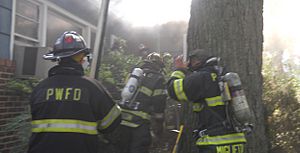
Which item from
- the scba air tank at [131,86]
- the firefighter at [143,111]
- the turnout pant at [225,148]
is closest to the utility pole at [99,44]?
the scba air tank at [131,86]

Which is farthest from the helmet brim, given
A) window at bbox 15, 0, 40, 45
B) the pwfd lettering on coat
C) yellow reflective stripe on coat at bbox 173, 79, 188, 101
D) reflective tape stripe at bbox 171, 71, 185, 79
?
window at bbox 15, 0, 40, 45

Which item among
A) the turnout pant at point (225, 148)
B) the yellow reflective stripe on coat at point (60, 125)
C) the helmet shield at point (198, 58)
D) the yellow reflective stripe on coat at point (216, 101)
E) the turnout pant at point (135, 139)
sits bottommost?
the turnout pant at point (135, 139)

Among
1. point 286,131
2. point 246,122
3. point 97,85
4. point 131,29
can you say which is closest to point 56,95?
point 97,85

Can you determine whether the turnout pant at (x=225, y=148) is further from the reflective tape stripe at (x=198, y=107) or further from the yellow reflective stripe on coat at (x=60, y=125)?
the yellow reflective stripe on coat at (x=60, y=125)

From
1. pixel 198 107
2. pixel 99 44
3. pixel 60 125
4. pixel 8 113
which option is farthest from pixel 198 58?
pixel 8 113

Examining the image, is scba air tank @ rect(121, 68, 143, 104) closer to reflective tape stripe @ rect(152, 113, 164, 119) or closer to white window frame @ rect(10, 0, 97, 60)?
reflective tape stripe @ rect(152, 113, 164, 119)

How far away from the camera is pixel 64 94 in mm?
2590

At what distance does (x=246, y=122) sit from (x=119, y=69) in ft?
14.3

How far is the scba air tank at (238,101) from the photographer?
122 inches

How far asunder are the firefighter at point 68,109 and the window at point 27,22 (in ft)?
10.5

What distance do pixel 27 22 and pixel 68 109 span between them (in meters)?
3.93

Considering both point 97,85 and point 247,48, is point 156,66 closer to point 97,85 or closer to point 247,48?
point 247,48

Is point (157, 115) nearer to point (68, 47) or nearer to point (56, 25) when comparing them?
point (68, 47)

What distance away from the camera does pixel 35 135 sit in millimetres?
2625
